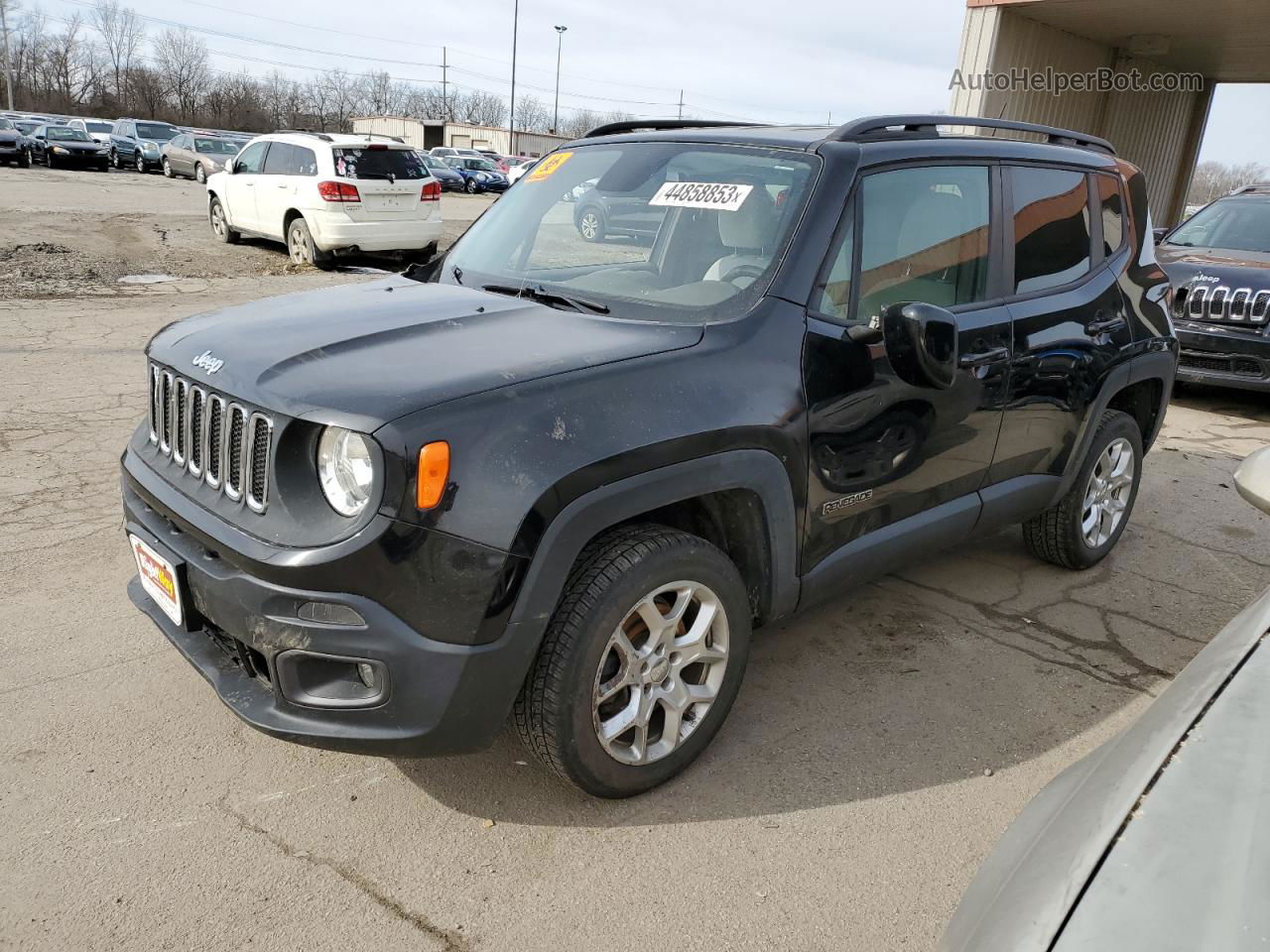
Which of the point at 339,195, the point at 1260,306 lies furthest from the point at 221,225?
the point at 1260,306

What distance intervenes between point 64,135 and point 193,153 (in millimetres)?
5023

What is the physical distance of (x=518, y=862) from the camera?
2.54m

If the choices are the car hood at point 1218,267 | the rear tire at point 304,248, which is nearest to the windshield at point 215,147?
the rear tire at point 304,248

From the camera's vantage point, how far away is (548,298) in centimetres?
322

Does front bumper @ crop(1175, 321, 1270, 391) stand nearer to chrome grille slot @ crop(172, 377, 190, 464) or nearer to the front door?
the front door

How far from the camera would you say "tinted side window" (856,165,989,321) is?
3139mm

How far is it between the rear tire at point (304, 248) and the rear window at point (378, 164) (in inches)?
37.9

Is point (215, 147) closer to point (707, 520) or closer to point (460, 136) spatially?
point (707, 520)

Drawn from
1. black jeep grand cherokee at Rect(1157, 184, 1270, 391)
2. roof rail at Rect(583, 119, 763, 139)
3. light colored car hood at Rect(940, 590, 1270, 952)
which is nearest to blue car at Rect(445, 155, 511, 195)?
black jeep grand cherokee at Rect(1157, 184, 1270, 391)

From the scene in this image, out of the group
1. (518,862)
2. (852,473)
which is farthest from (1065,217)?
(518,862)

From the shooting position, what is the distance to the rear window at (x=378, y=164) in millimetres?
12430

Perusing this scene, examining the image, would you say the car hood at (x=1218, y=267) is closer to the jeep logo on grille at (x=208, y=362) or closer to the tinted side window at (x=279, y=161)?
the jeep logo on grille at (x=208, y=362)

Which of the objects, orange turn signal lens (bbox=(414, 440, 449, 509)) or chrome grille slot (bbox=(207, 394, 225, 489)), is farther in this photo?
chrome grille slot (bbox=(207, 394, 225, 489))

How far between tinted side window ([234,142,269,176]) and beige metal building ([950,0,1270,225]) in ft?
32.3
